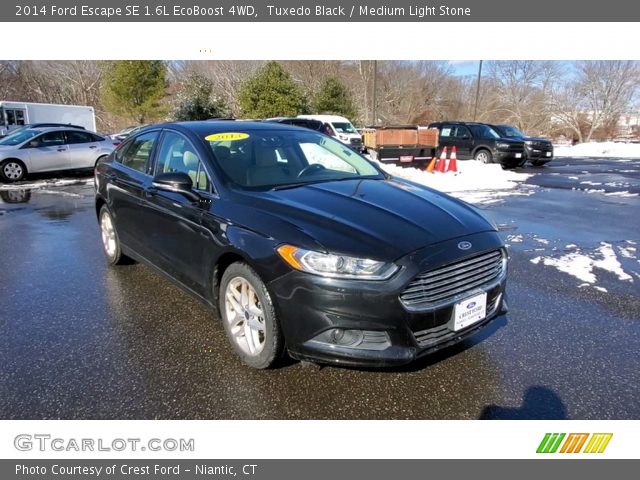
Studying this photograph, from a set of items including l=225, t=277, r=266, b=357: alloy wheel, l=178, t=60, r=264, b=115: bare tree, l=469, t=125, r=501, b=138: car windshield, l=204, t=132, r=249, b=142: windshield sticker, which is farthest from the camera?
l=178, t=60, r=264, b=115: bare tree

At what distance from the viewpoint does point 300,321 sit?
2623mm

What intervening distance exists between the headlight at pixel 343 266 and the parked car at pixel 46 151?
506 inches

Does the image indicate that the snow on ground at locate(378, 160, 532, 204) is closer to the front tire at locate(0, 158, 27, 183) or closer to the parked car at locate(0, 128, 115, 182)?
the parked car at locate(0, 128, 115, 182)

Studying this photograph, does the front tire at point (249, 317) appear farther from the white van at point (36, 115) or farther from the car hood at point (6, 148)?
the white van at point (36, 115)

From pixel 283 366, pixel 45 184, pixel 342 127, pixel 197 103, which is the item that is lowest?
pixel 283 366

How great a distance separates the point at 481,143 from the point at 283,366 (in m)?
16.4

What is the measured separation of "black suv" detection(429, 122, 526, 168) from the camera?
666 inches

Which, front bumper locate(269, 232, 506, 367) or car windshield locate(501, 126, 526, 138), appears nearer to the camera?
front bumper locate(269, 232, 506, 367)

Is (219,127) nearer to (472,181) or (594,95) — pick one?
(472,181)

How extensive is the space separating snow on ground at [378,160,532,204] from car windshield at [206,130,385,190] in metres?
5.95

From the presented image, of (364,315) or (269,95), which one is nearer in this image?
(364,315)

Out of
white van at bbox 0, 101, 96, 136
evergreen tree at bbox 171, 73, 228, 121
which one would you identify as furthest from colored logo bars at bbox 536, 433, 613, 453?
white van at bbox 0, 101, 96, 136

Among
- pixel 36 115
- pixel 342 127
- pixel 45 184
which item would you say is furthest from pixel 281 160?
pixel 36 115

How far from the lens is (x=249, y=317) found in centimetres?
301
